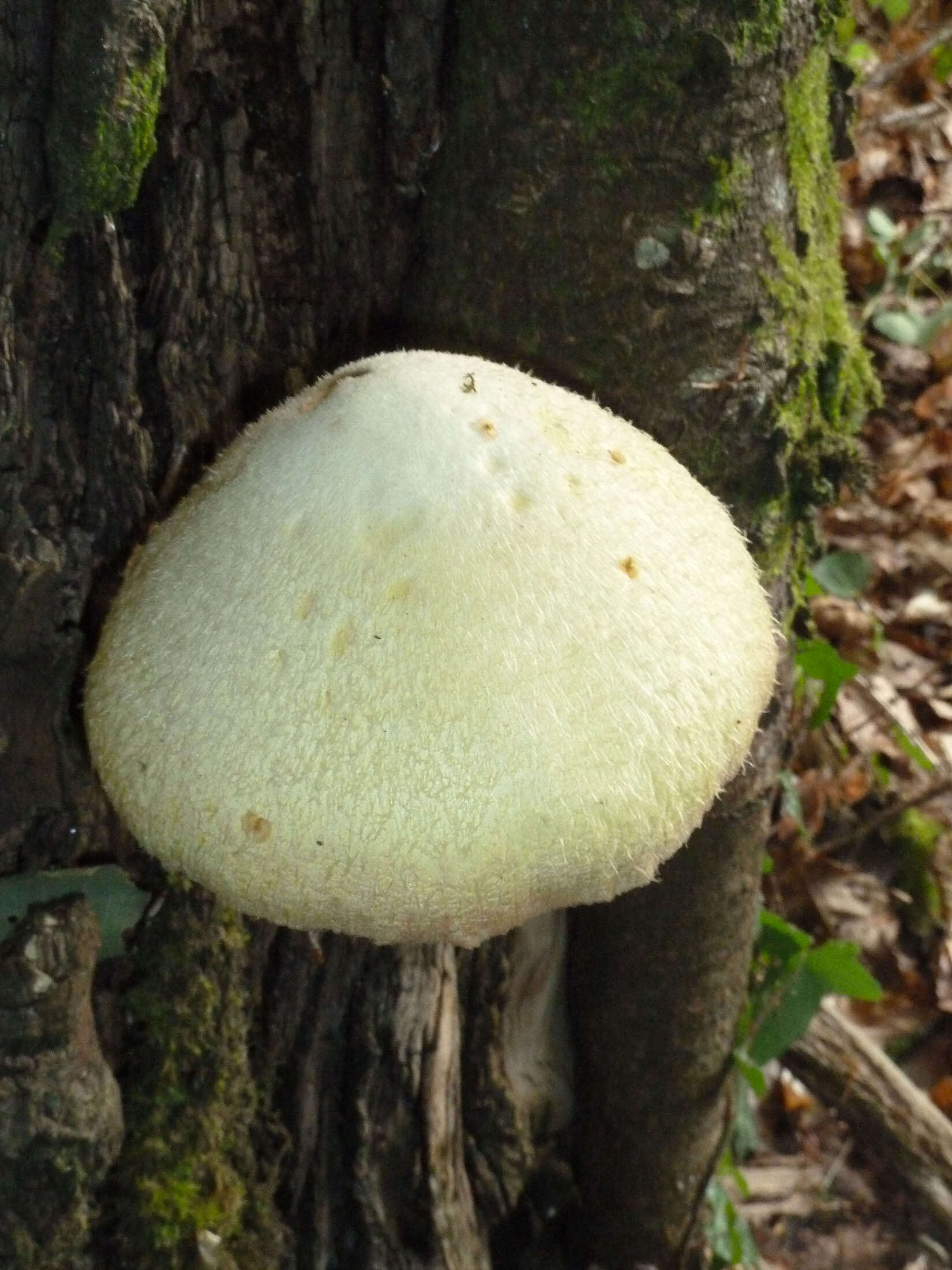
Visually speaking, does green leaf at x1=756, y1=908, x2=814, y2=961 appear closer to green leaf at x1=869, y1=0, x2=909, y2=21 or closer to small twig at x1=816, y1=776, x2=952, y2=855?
small twig at x1=816, y1=776, x2=952, y2=855

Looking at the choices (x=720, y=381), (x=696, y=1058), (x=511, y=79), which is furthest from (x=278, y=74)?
(x=696, y=1058)

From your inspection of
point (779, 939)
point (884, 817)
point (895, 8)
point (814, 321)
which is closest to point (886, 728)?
point (884, 817)

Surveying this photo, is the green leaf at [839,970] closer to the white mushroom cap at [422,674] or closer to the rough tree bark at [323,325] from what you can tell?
the rough tree bark at [323,325]

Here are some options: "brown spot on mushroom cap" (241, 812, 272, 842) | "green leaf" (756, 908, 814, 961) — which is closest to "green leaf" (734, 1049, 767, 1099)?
"green leaf" (756, 908, 814, 961)

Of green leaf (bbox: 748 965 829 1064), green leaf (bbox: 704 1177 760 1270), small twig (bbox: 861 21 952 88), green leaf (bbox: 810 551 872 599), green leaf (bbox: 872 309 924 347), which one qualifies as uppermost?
small twig (bbox: 861 21 952 88)

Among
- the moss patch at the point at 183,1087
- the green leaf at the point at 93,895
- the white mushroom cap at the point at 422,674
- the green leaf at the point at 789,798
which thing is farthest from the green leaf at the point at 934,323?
the green leaf at the point at 93,895

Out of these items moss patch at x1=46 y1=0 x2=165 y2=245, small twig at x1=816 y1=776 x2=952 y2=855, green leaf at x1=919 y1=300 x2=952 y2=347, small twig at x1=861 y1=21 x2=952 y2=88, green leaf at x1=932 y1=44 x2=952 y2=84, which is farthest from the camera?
green leaf at x1=932 y1=44 x2=952 y2=84
